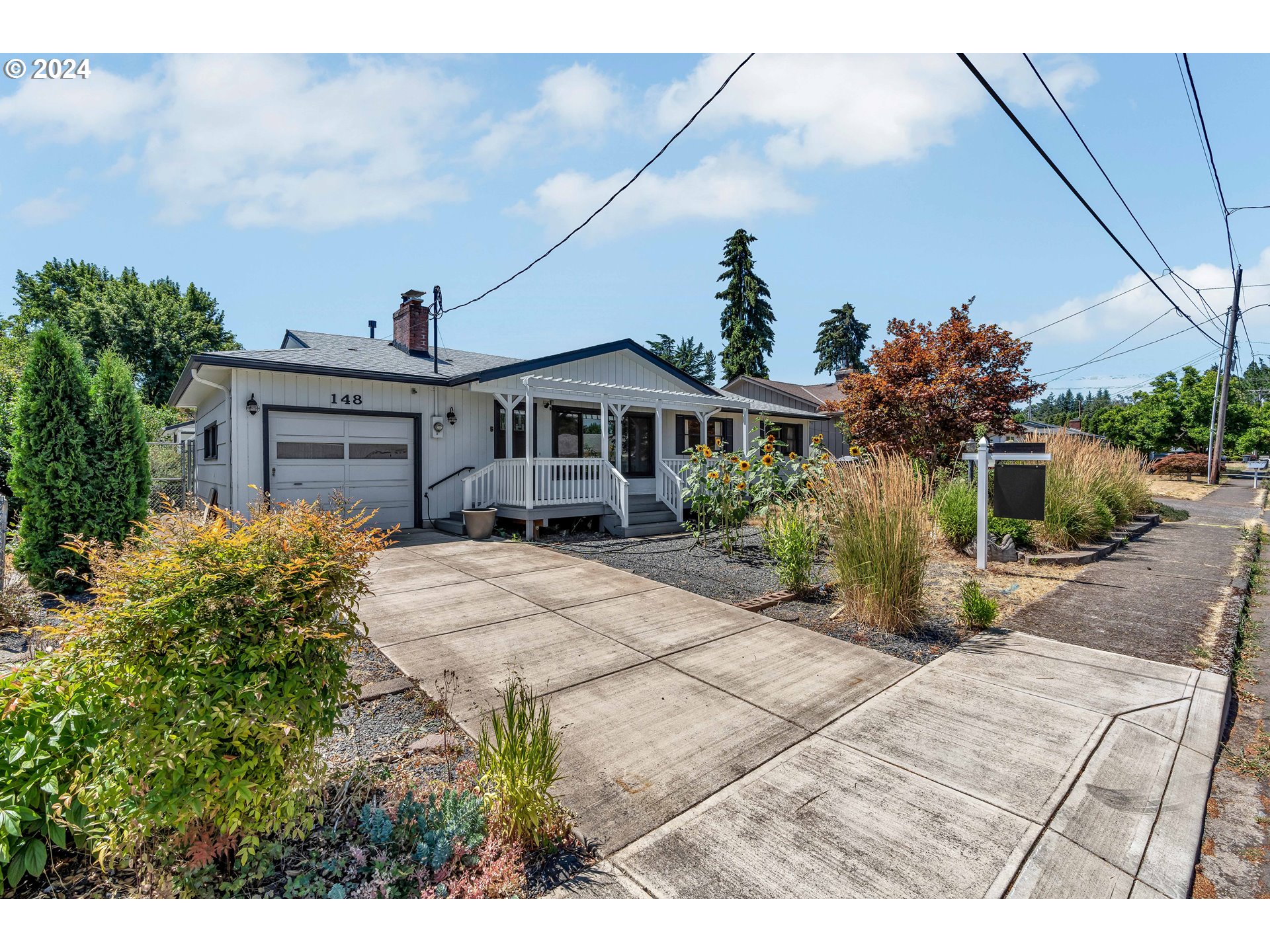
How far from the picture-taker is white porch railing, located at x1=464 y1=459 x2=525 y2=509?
10.5m

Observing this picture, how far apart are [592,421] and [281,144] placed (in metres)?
7.70

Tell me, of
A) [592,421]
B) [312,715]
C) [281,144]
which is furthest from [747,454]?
[312,715]

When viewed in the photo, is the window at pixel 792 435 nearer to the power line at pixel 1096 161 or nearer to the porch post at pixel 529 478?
the power line at pixel 1096 161

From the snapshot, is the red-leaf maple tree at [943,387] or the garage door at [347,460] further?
the red-leaf maple tree at [943,387]

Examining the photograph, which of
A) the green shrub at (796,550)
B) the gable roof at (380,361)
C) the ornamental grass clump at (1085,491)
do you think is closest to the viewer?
the green shrub at (796,550)

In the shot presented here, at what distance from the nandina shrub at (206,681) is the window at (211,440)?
11.2m

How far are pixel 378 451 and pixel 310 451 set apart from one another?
1.09 metres

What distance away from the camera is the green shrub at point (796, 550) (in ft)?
19.7

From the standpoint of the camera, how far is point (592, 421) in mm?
13117

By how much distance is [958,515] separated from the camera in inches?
332

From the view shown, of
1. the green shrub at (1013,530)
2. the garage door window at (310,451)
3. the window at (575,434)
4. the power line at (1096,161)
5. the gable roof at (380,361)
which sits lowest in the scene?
the green shrub at (1013,530)

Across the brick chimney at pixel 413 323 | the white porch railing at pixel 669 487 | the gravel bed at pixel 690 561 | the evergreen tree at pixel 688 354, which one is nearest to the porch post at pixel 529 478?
the gravel bed at pixel 690 561

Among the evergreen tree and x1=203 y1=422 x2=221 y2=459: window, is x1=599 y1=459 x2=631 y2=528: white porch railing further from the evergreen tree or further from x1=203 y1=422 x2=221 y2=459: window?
the evergreen tree

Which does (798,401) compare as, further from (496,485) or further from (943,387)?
(496,485)
